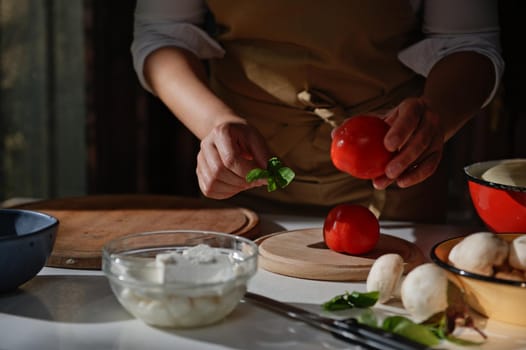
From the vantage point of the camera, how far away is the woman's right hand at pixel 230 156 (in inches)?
52.6

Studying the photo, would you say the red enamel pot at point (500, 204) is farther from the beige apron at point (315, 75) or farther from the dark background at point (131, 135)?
the dark background at point (131, 135)

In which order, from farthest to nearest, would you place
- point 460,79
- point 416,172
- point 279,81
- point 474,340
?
point 279,81
point 460,79
point 416,172
point 474,340

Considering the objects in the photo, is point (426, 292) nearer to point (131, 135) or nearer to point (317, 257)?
point (317, 257)

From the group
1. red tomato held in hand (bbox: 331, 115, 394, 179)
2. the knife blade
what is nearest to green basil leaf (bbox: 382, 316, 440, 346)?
the knife blade

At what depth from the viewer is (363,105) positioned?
1771 mm

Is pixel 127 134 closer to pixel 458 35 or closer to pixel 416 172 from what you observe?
pixel 458 35

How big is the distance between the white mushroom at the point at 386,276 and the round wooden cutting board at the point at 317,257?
123 mm

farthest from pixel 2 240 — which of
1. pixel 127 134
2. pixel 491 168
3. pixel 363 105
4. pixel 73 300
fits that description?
pixel 127 134

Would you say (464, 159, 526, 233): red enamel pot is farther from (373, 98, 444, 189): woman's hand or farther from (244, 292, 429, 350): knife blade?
(244, 292, 429, 350): knife blade

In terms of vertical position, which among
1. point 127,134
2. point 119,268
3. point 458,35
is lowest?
point 127,134

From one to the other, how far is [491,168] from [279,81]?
21.8 inches

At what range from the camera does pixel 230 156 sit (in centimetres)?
133

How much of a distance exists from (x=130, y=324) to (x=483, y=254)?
1.48ft

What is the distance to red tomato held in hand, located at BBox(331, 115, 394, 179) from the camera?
1.25m
